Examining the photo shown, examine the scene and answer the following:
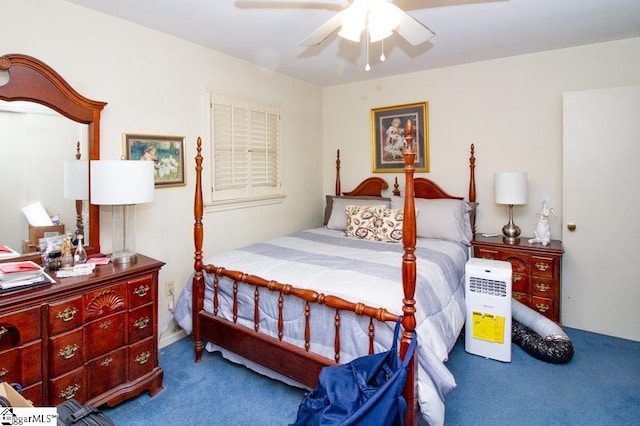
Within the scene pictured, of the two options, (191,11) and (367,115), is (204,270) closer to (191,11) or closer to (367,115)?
(191,11)

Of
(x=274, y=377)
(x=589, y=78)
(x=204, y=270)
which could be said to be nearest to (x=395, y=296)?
(x=274, y=377)

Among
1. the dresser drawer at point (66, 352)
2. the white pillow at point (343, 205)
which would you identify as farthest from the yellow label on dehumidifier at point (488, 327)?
the dresser drawer at point (66, 352)

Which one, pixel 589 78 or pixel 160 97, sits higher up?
pixel 589 78

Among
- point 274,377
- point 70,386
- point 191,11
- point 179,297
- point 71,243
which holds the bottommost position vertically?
point 274,377

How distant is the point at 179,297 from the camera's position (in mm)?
2844

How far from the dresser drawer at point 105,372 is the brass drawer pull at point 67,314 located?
0.29 metres

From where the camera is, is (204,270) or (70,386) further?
(204,270)

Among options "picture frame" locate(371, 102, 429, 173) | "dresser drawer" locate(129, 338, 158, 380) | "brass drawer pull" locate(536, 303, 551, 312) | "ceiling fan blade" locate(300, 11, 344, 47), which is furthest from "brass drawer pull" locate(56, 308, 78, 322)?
"brass drawer pull" locate(536, 303, 551, 312)

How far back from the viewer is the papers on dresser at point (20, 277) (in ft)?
5.65

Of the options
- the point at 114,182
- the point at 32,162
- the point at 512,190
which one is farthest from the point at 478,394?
the point at 32,162

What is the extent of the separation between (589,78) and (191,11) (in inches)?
127

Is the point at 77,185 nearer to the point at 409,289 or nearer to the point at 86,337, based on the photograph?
the point at 86,337

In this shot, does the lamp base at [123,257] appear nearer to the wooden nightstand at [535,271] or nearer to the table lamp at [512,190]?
the wooden nightstand at [535,271]

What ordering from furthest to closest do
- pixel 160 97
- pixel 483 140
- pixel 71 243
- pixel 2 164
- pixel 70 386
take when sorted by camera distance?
pixel 483 140 → pixel 160 97 → pixel 71 243 → pixel 2 164 → pixel 70 386
